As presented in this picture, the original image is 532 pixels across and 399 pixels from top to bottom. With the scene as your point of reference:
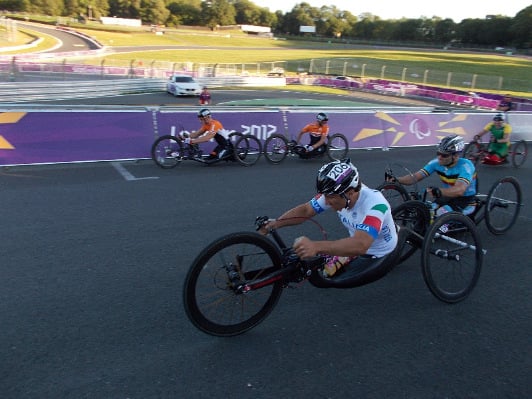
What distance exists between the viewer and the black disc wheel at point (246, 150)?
11.1 meters

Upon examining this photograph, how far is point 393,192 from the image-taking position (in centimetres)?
648

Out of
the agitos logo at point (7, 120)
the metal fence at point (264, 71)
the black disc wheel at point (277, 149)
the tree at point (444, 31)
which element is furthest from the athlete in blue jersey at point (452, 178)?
the tree at point (444, 31)

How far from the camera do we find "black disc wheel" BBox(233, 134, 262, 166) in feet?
36.3

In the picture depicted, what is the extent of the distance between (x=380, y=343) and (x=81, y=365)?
244 centimetres

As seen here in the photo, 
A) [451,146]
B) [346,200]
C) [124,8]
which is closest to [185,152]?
[451,146]

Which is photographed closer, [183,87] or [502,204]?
[502,204]

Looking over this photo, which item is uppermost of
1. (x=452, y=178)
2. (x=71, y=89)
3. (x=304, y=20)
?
(x=304, y=20)

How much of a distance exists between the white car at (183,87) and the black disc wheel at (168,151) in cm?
2139

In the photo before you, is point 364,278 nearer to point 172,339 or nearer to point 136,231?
point 172,339

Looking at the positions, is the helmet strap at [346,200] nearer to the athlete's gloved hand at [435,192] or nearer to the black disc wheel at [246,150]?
the athlete's gloved hand at [435,192]

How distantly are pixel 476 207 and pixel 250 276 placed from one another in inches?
162

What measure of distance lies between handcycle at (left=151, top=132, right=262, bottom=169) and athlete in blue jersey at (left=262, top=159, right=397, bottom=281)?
6849 mm

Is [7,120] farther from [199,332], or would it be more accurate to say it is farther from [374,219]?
[374,219]

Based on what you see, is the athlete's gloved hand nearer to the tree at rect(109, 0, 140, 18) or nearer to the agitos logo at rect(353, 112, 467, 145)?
the agitos logo at rect(353, 112, 467, 145)
